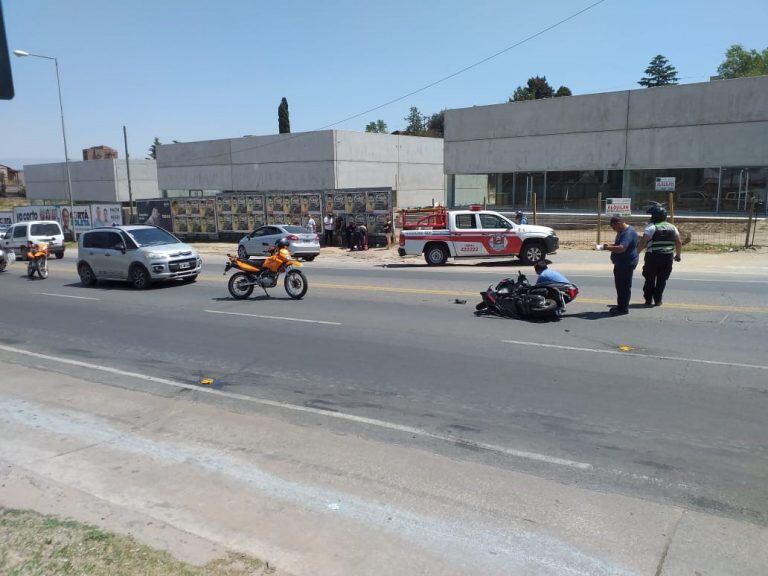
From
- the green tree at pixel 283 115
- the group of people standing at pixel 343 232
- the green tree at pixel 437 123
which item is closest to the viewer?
the group of people standing at pixel 343 232

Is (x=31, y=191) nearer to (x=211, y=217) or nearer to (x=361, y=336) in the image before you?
(x=211, y=217)

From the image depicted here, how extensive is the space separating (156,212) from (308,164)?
17531 millimetres

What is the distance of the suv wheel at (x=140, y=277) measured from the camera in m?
17.2

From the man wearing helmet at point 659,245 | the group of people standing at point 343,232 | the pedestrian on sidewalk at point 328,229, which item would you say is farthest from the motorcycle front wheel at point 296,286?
the pedestrian on sidewalk at point 328,229

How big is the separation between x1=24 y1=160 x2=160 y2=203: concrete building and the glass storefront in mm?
45448

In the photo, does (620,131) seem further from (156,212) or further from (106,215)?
(106,215)

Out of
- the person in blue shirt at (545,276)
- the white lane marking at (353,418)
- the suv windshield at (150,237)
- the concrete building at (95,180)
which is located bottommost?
the white lane marking at (353,418)

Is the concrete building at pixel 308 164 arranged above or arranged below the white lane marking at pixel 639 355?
above

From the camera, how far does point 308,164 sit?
52812 mm

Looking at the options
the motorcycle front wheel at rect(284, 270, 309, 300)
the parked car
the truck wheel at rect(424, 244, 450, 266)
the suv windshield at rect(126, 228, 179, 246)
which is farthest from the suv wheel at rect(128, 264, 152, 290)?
the truck wheel at rect(424, 244, 450, 266)

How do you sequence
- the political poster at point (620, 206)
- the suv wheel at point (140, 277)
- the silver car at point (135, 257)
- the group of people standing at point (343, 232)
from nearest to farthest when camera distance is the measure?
1. the silver car at point (135, 257)
2. the suv wheel at point (140, 277)
3. the political poster at point (620, 206)
4. the group of people standing at point (343, 232)

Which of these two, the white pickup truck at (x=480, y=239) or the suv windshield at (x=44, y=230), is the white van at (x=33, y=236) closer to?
Answer: the suv windshield at (x=44, y=230)

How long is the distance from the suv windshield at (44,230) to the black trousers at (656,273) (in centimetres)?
2720

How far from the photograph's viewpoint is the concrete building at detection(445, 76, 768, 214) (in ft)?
113
